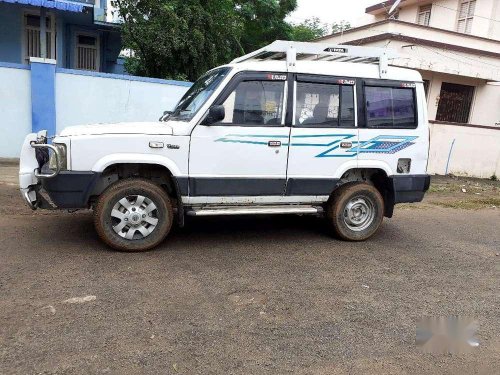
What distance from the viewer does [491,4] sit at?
1720 cm

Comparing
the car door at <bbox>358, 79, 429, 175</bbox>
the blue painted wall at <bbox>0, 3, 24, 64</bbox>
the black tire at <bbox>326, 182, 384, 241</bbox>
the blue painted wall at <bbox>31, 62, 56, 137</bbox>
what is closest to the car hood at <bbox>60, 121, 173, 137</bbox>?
the black tire at <bbox>326, 182, 384, 241</bbox>

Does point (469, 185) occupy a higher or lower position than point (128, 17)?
lower

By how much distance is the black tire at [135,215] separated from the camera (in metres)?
4.61

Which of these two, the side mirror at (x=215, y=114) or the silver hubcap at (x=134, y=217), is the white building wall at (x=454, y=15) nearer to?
the side mirror at (x=215, y=114)

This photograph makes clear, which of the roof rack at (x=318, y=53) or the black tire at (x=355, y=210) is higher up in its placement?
the roof rack at (x=318, y=53)

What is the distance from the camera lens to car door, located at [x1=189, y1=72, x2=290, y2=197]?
4.86 meters

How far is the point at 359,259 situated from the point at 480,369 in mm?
2177

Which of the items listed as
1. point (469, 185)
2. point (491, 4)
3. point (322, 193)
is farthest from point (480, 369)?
point (491, 4)

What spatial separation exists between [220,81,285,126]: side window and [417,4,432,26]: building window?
59.0 ft

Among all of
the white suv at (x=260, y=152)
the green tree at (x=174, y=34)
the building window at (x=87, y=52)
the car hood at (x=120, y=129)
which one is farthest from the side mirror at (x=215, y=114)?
the building window at (x=87, y=52)

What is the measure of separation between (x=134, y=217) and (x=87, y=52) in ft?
38.3

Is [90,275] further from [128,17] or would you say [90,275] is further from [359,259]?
[128,17]

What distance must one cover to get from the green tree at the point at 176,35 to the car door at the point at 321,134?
25.1 ft

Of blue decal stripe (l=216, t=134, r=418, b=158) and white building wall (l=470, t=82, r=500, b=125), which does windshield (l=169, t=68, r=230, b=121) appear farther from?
white building wall (l=470, t=82, r=500, b=125)
